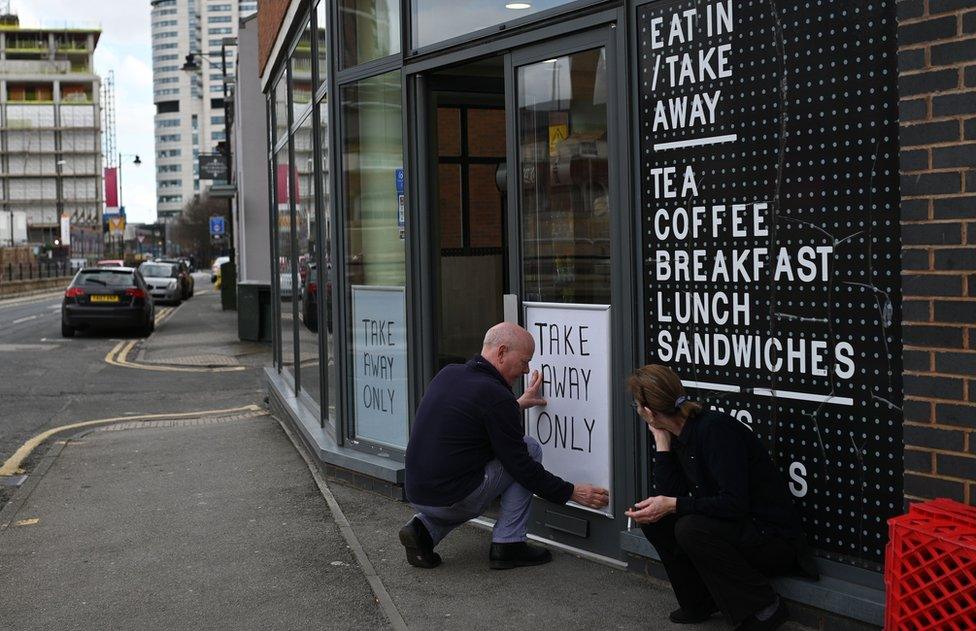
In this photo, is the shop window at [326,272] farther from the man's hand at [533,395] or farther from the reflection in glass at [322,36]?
the man's hand at [533,395]

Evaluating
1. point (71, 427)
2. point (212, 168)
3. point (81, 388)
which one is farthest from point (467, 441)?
point (212, 168)

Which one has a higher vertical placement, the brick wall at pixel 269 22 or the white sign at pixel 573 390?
the brick wall at pixel 269 22

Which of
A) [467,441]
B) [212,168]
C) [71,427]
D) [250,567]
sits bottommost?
[71,427]

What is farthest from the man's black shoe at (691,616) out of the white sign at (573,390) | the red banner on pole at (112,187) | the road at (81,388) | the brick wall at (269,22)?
the red banner on pole at (112,187)

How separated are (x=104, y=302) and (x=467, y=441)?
2128cm

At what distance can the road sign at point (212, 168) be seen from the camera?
39.3 metres

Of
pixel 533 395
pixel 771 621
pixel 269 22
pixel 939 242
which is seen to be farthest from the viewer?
pixel 269 22

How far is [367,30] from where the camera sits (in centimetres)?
751

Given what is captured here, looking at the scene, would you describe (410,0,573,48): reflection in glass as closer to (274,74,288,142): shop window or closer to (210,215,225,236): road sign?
(274,74,288,142): shop window

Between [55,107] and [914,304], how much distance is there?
494ft

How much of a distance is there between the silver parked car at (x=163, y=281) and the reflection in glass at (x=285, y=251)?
1139 inches

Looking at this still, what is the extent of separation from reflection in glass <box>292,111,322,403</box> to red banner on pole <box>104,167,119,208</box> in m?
88.1

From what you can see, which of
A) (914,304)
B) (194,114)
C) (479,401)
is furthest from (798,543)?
(194,114)

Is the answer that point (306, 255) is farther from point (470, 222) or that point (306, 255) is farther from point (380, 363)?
point (380, 363)
